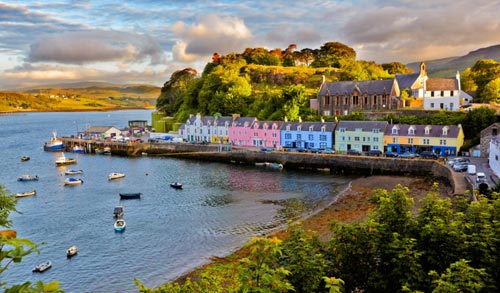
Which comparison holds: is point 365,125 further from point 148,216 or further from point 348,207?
point 148,216

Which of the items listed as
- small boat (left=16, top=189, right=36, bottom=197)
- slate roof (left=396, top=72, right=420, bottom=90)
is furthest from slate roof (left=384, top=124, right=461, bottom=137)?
small boat (left=16, top=189, right=36, bottom=197)

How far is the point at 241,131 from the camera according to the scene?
7300 cm

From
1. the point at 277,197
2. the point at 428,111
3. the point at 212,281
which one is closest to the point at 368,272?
the point at 212,281

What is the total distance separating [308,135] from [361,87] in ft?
61.0

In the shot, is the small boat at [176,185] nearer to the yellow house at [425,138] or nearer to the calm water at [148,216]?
the calm water at [148,216]

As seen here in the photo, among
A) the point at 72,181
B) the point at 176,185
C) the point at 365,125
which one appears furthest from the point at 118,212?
the point at 365,125

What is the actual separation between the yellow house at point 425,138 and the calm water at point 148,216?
40.9ft

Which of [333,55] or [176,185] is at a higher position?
[333,55]

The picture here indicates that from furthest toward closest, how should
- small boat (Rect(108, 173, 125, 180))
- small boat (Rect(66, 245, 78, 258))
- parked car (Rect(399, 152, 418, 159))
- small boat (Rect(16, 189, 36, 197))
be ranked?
1. small boat (Rect(108, 173, 125, 180))
2. parked car (Rect(399, 152, 418, 159))
3. small boat (Rect(16, 189, 36, 197))
4. small boat (Rect(66, 245, 78, 258))

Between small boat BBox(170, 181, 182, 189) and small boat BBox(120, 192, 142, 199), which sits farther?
small boat BBox(170, 181, 182, 189)

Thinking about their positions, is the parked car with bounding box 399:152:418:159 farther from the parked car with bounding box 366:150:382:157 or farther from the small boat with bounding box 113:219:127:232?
the small boat with bounding box 113:219:127:232

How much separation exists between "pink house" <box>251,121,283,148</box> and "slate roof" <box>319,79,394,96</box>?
15567 mm

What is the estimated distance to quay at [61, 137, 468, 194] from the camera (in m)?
50.0

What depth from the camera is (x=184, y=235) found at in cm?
3175
